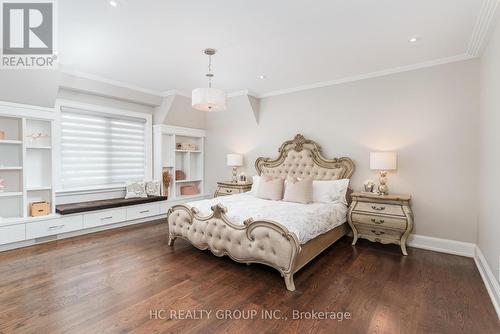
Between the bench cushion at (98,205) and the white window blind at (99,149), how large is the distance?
1.40 ft

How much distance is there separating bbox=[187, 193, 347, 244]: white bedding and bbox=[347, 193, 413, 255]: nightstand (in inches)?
9.2

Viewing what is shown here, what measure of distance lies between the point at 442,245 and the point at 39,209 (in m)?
5.84

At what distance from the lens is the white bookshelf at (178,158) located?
209 inches

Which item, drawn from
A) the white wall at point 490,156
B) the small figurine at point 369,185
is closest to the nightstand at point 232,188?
the small figurine at point 369,185

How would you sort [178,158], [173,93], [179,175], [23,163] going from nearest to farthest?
[23,163]
[173,93]
[179,175]
[178,158]

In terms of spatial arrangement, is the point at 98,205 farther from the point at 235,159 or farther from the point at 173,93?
the point at 235,159

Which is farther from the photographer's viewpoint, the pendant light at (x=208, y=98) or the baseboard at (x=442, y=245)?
the baseboard at (x=442, y=245)

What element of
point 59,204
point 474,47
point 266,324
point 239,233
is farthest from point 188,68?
point 474,47

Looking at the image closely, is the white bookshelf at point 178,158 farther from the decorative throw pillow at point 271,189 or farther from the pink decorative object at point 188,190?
the decorative throw pillow at point 271,189

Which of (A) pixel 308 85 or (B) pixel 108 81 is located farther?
(A) pixel 308 85

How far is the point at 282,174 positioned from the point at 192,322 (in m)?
3.24

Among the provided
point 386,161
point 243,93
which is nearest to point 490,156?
point 386,161

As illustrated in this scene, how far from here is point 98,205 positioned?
4.13 meters

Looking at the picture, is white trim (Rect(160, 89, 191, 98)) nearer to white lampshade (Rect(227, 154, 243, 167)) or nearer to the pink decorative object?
white lampshade (Rect(227, 154, 243, 167))
